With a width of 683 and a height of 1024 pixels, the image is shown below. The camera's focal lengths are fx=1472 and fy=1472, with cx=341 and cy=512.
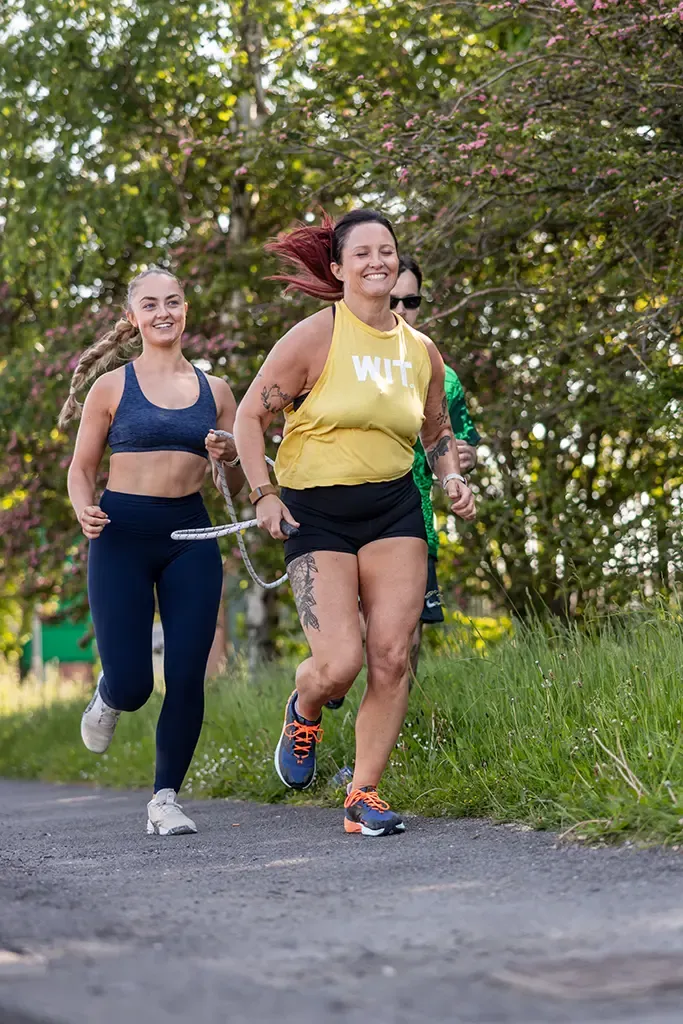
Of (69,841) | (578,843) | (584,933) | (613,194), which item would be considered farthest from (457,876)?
(613,194)

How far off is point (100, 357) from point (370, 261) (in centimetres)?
180

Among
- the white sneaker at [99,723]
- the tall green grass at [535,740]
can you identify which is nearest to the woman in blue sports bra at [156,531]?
the white sneaker at [99,723]

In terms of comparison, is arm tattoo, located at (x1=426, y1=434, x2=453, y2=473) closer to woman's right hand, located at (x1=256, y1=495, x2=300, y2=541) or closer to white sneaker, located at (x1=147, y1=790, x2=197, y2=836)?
woman's right hand, located at (x1=256, y1=495, x2=300, y2=541)

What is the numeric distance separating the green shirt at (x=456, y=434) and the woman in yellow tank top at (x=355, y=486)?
3.54ft

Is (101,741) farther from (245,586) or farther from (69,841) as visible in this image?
A: (245,586)

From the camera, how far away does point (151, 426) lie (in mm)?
5883

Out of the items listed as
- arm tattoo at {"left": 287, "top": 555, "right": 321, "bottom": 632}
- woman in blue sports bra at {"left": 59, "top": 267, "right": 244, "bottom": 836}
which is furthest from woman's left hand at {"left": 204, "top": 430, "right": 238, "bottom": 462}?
arm tattoo at {"left": 287, "top": 555, "right": 321, "bottom": 632}

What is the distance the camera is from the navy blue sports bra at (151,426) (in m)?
5.89

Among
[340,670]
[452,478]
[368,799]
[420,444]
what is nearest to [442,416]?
[452,478]

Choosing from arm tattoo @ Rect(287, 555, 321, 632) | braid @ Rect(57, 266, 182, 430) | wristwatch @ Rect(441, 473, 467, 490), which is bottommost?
arm tattoo @ Rect(287, 555, 321, 632)

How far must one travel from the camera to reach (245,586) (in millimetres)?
11688

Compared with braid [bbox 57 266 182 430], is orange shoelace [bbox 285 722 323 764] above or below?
below

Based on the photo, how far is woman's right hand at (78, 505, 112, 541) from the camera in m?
5.66

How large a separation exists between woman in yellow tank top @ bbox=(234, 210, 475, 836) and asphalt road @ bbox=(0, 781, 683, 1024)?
1.94ft
